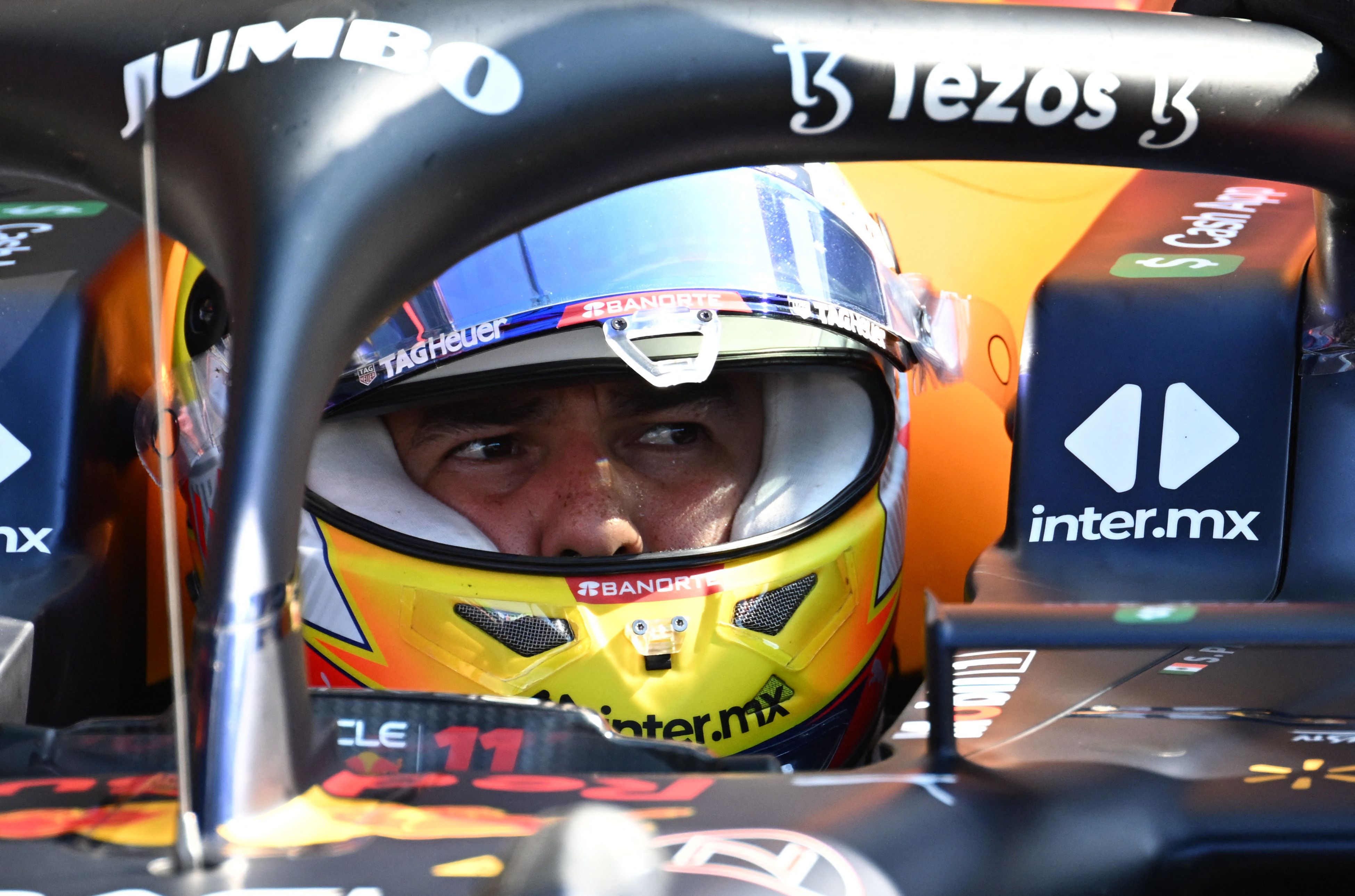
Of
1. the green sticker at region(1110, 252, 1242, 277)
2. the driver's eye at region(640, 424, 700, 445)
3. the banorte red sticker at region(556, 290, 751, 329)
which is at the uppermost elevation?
the green sticker at region(1110, 252, 1242, 277)

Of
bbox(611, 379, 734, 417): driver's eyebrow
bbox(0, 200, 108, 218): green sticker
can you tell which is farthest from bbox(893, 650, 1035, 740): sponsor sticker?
bbox(0, 200, 108, 218): green sticker

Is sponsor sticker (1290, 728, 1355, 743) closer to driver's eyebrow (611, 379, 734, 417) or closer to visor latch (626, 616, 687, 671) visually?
visor latch (626, 616, 687, 671)

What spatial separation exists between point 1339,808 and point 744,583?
0.75 metres

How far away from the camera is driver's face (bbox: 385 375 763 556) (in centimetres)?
151

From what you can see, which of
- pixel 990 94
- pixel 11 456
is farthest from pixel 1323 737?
pixel 11 456

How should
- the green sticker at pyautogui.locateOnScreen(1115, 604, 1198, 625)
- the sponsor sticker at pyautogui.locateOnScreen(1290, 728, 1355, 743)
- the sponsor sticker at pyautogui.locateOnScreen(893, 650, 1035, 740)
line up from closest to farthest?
the green sticker at pyautogui.locateOnScreen(1115, 604, 1198, 625) < the sponsor sticker at pyautogui.locateOnScreen(1290, 728, 1355, 743) < the sponsor sticker at pyautogui.locateOnScreen(893, 650, 1035, 740)

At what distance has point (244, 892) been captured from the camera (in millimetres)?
575

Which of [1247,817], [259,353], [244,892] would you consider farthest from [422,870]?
[1247,817]

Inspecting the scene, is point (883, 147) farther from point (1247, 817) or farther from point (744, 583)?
point (744, 583)

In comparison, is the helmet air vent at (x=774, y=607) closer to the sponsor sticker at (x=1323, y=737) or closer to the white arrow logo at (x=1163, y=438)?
the white arrow logo at (x=1163, y=438)

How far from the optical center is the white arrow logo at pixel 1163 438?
1479 millimetres

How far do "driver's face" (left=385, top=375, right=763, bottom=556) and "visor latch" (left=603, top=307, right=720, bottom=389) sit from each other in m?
0.14

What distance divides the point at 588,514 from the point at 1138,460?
580 millimetres

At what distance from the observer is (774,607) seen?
4.77ft
